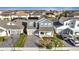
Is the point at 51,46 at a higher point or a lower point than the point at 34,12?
lower

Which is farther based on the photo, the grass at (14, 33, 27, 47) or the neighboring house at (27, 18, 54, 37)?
the neighboring house at (27, 18, 54, 37)

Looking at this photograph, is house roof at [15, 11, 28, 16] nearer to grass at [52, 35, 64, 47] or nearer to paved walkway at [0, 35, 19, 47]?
paved walkway at [0, 35, 19, 47]

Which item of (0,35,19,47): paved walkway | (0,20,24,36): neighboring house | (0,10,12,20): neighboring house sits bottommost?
(0,35,19,47): paved walkway

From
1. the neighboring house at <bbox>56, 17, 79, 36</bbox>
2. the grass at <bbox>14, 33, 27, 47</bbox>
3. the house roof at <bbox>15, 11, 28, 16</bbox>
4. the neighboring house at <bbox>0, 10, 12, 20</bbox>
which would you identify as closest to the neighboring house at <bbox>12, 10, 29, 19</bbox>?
the house roof at <bbox>15, 11, 28, 16</bbox>

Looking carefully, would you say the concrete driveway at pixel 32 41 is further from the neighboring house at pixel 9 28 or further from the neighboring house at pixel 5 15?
the neighboring house at pixel 5 15
